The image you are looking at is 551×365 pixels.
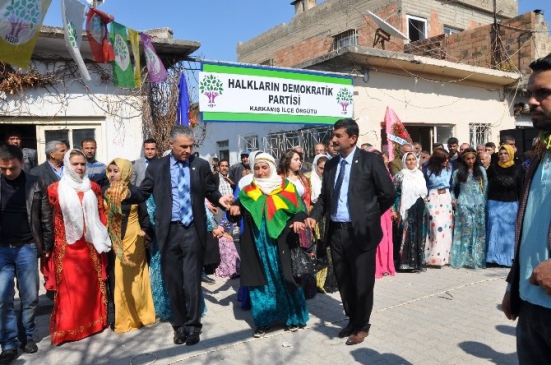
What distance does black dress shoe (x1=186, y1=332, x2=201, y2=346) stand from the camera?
411 centimetres

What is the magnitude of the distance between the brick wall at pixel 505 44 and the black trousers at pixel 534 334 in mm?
11957

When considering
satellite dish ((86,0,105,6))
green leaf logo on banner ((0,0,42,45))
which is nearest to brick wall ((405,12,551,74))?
satellite dish ((86,0,105,6))

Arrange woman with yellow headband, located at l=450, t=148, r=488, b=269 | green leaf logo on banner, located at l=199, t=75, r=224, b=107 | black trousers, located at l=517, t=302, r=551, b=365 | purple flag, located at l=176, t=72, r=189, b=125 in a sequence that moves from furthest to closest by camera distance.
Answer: purple flag, located at l=176, t=72, r=189, b=125 → green leaf logo on banner, located at l=199, t=75, r=224, b=107 → woman with yellow headband, located at l=450, t=148, r=488, b=269 → black trousers, located at l=517, t=302, r=551, b=365

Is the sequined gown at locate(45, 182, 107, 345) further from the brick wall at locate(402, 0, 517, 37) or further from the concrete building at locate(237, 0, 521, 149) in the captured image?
the brick wall at locate(402, 0, 517, 37)

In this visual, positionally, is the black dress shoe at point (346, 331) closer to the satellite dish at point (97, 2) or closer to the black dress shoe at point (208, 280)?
the black dress shoe at point (208, 280)

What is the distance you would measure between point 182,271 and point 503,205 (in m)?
5.04

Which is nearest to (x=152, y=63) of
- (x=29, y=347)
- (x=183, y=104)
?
(x=183, y=104)

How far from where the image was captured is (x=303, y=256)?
168 inches

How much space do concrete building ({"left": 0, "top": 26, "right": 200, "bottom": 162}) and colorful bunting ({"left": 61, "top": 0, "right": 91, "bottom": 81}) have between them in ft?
4.51

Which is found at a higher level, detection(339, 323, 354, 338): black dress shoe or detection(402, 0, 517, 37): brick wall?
detection(402, 0, 517, 37): brick wall

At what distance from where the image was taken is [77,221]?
422 centimetres

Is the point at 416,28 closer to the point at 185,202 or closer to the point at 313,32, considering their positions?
the point at 313,32

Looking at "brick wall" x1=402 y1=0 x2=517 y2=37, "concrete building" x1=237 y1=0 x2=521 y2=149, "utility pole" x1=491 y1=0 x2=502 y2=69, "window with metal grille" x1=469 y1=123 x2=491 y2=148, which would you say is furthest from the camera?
"brick wall" x1=402 y1=0 x2=517 y2=37

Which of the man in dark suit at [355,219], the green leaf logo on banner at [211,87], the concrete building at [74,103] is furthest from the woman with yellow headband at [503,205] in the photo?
the concrete building at [74,103]
